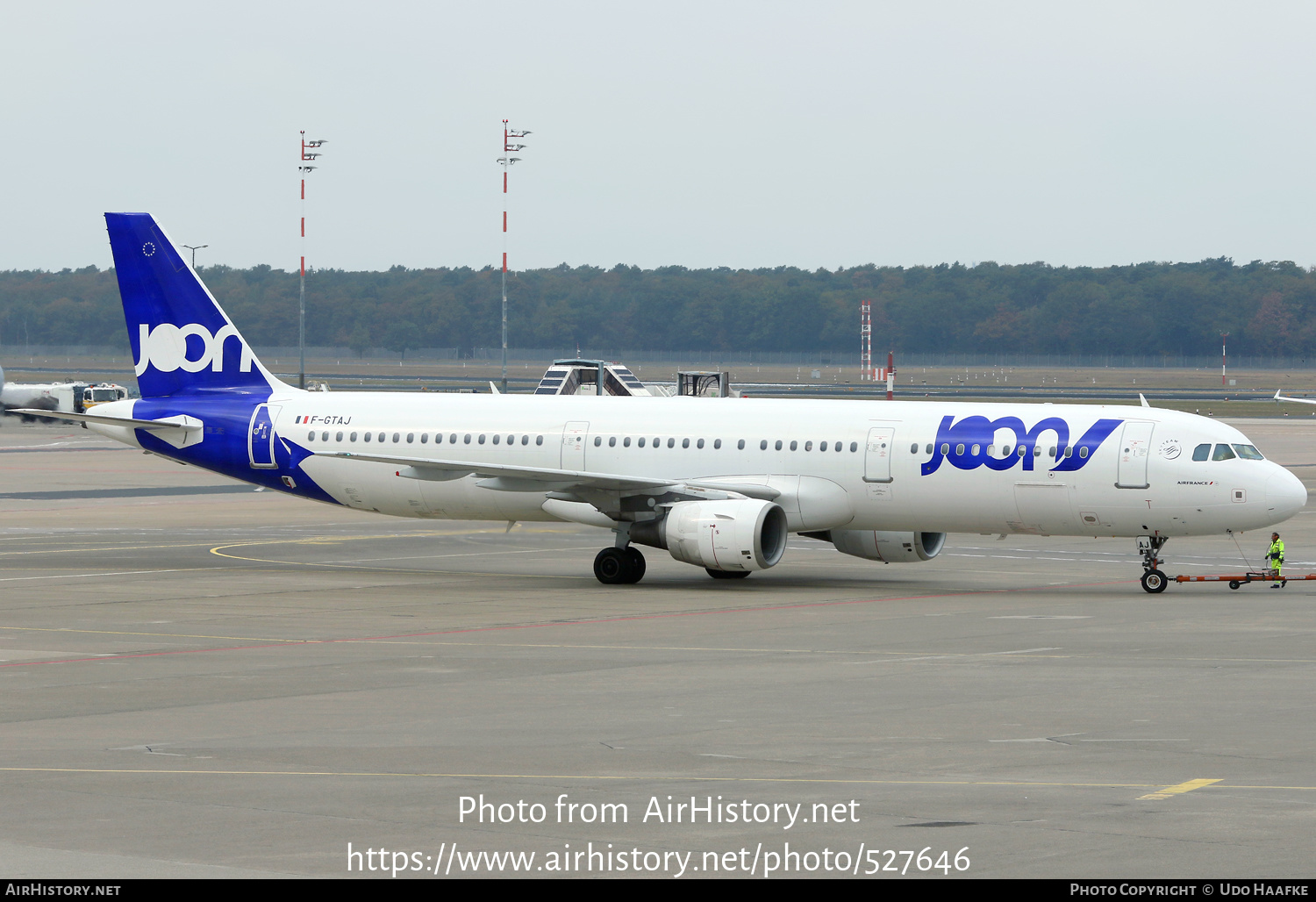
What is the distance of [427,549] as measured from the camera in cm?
4475

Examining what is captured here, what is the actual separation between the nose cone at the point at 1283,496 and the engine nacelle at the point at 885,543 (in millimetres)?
6795

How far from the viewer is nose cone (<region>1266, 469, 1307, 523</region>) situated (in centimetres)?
3300

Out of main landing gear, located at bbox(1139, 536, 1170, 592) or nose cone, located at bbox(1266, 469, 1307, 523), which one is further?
main landing gear, located at bbox(1139, 536, 1170, 592)

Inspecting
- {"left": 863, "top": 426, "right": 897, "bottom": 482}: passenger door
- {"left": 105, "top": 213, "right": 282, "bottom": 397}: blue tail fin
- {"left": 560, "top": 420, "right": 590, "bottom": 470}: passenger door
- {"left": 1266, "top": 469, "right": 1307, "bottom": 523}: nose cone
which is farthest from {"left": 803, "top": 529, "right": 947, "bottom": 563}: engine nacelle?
{"left": 105, "top": 213, "right": 282, "bottom": 397}: blue tail fin

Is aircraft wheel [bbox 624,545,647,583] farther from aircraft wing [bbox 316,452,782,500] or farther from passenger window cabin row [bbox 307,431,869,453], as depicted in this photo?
passenger window cabin row [bbox 307,431,869,453]

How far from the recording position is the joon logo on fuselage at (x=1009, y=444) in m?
33.8

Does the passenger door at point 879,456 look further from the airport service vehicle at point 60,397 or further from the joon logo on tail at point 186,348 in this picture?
the airport service vehicle at point 60,397

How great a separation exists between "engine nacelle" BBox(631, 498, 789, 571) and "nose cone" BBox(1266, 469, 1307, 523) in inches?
367

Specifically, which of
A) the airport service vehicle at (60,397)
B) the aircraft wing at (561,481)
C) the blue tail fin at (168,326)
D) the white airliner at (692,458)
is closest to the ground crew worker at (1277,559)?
the white airliner at (692,458)

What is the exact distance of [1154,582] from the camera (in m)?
34.2

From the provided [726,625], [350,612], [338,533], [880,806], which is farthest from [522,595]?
[880,806]

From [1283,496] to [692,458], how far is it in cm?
1181

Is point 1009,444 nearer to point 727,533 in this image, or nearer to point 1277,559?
point 727,533

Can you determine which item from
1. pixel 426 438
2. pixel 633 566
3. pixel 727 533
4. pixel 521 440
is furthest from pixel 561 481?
pixel 426 438
